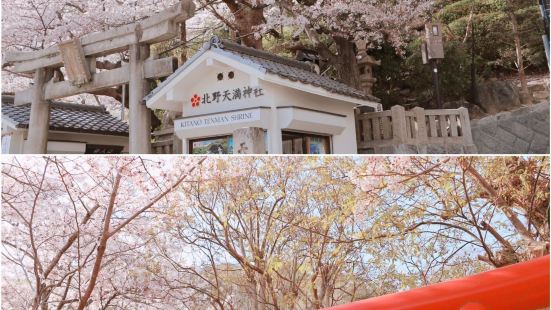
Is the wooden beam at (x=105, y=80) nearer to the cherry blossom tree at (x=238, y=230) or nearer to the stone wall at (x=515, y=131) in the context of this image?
the cherry blossom tree at (x=238, y=230)

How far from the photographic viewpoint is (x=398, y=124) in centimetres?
290

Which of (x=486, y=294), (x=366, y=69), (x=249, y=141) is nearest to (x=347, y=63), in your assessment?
(x=366, y=69)

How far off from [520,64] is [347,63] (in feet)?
3.99

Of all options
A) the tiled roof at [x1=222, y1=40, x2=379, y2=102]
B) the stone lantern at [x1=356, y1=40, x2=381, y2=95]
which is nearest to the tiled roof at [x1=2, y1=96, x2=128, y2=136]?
the tiled roof at [x1=222, y1=40, x2=379, y2=102]

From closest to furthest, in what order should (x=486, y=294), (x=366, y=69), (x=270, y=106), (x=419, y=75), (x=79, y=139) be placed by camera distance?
(x=486, y=294), (x=270, y=106), (x=419, y=75), (x=79, y=139), (x=366, y=69)

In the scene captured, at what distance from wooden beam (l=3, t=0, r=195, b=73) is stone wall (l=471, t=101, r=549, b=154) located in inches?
71.9

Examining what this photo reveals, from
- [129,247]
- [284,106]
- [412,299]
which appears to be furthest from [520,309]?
[284,106]

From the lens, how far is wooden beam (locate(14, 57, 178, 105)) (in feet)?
9.24

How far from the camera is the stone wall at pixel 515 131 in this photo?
243 centimetres

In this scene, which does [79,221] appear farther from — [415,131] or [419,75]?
[419,75]

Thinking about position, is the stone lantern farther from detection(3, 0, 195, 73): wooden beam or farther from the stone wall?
detection(3, 0, 195, 73): wooden beam

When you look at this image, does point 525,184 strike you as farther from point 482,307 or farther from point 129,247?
point 129,247

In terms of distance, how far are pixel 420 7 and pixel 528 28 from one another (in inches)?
26.7

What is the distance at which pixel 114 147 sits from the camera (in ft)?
11.6
